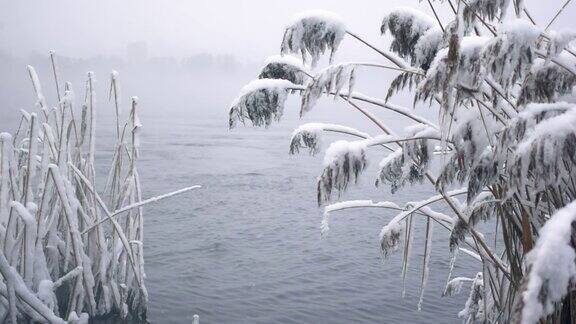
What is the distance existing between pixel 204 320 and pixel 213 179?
12350 millimetres

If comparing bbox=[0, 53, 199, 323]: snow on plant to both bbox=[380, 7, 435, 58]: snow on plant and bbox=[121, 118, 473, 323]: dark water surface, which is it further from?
bbox=[380, 7, 435, 58]: snow on plant

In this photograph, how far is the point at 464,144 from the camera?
2494 mm

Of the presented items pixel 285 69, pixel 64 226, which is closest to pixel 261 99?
pixel 285 69

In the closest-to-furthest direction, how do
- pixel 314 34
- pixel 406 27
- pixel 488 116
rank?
pixel 488 116 < pixel 314 34 < pixel 406 27

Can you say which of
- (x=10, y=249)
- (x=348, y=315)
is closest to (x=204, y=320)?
(x=348, y=315)

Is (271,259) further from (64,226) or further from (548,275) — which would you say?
(548,275)

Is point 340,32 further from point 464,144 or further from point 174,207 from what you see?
point 174,207

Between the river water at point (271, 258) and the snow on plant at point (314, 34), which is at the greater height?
the snow on plant at point (314, 34)

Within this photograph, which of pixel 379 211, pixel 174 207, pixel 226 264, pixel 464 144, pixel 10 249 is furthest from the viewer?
pixel 379 211

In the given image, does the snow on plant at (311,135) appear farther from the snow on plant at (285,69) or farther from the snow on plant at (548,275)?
the snow on plant at (548,275)

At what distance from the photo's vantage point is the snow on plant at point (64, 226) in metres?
4.88

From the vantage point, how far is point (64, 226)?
665 cm

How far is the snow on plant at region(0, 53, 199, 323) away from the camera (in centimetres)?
488

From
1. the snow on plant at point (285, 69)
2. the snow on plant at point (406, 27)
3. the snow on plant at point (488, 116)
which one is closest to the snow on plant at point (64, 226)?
the snow on plant at point (285, 69)
